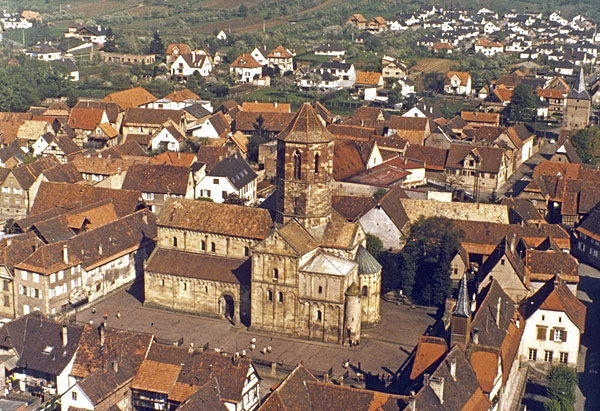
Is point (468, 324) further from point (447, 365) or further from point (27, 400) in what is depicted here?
point (27, 400)

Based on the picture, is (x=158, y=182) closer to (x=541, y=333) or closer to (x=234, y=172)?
(x=234, y=172)

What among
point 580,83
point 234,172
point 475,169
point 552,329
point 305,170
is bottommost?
point 552,329

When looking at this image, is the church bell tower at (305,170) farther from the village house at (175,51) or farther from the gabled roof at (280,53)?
the gabled roof at (280,53)

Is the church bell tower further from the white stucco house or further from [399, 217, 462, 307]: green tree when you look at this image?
the white stucco house

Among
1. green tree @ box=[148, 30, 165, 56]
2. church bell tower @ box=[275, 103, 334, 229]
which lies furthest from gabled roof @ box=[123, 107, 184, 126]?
green tree @ box=[148, 30, 165, 56]

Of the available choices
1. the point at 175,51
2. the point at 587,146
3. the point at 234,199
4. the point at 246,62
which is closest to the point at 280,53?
the point at 246,62

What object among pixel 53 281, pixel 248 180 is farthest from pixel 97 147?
pixel 53 281

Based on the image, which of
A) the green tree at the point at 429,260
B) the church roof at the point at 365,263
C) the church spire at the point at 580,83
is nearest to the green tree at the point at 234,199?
the green tree at the point at 429,260
